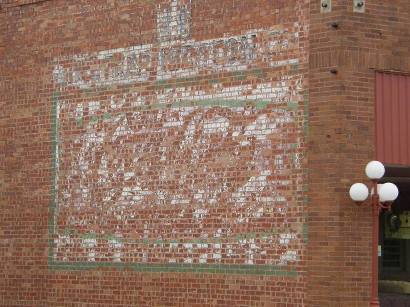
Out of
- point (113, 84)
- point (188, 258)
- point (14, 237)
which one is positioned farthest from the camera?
point (14, 237)

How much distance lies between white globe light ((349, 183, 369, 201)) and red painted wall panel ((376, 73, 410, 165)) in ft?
3.86

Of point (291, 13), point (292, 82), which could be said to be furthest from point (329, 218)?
point (291, 13)

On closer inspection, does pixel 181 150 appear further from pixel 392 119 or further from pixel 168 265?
pixel 392 119

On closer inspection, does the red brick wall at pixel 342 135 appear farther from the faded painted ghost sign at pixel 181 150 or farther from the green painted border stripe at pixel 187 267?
the green painted border stripe at pixel 187 267

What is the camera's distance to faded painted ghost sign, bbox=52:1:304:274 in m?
16.9

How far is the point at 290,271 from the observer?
54.1 ft

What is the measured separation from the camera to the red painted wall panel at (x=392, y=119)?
1652cm

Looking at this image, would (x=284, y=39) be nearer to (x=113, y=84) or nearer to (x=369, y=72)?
(x=369, y=72)

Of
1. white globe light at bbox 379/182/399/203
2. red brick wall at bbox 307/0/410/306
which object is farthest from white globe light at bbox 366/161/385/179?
red brick wall at bbox 307/0/410/306

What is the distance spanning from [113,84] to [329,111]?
15.4 feet

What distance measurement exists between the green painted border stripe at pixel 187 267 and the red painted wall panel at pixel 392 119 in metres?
2.48

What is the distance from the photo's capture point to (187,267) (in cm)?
1770

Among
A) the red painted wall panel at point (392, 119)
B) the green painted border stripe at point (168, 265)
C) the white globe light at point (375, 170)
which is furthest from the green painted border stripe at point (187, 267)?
the red painted wall panel at point (392, 119)

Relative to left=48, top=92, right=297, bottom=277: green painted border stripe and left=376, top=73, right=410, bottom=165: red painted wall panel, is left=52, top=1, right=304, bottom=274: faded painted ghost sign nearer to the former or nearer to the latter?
left=48, top=92, right=297, bottom=277: green painted border stripe
